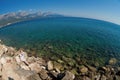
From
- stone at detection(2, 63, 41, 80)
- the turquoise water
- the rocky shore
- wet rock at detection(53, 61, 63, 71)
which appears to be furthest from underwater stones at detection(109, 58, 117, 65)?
stone at detection(2, 63, 41, 80)

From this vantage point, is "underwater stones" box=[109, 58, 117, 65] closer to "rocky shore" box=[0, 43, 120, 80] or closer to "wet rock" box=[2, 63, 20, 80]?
"rocky shore" box=[0, 43, 120, 80]

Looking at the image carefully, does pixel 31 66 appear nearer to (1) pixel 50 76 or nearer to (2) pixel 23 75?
(1) pixel 50 76

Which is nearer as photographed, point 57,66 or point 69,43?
point 57,66

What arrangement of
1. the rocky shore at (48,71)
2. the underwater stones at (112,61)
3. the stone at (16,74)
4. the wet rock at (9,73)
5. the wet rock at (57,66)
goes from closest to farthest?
the stone at (16,74) → the wet rock at (9,73) → the rocky shore at (48,71) → the wet rock at (57,66) → the underwater stones at (112,61)

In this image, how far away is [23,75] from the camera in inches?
614

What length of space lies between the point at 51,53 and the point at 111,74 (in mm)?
12964

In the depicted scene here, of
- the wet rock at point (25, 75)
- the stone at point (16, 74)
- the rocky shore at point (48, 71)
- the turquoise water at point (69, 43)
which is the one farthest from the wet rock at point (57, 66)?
the stone at point (16, 74)

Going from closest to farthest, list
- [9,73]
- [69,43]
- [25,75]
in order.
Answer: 1. [25,75]
2. [9,73]
3. [69,43]

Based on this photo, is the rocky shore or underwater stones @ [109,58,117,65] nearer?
the rocky shore

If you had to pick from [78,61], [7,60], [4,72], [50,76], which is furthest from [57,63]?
[4,72]

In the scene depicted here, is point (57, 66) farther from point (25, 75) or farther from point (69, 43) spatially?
point (69, 43)

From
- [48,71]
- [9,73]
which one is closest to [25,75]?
[9,73]

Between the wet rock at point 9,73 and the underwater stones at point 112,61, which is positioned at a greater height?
the wet rock at point 9,73

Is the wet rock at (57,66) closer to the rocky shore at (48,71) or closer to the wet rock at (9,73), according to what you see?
the rocky shore at (48,71)
